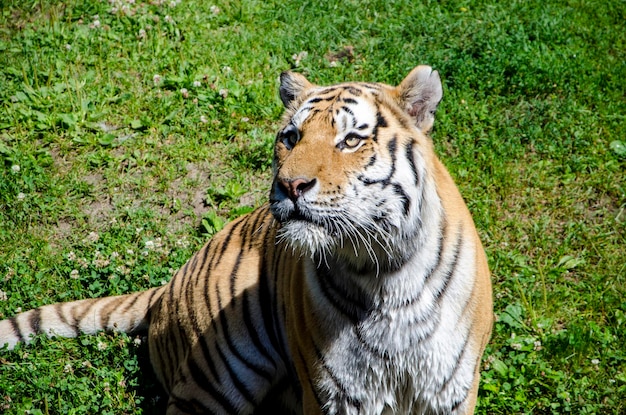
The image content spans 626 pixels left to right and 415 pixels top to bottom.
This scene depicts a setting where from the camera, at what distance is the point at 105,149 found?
18.2 ft

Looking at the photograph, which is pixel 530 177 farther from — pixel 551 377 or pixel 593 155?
pixel 551 377

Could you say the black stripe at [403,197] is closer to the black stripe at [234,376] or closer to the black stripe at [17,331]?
the black stripe at [234,376]

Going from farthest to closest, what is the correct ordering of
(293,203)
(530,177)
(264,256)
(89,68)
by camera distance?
(89,68)
(530,177)
(264,256)
(293,203)

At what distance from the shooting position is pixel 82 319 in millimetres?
4309

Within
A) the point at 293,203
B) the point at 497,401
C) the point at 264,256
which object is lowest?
the point at 497,401

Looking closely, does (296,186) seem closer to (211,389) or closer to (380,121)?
(380,121)

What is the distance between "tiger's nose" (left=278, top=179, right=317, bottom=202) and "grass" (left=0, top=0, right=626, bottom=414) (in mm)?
1994

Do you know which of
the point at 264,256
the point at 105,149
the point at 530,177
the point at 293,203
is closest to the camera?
the point at 293,203

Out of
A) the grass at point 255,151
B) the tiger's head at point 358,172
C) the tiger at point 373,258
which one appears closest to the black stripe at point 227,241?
the tiger at point 373,258

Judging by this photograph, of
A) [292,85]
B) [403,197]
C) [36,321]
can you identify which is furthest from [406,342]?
[36,321]

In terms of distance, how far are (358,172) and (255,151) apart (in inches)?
109

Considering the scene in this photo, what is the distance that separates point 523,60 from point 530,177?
108 cm

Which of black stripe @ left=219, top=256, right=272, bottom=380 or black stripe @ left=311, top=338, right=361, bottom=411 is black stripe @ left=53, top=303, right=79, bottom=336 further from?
black stripe @ left=311, top=338, right=361, bottom=411

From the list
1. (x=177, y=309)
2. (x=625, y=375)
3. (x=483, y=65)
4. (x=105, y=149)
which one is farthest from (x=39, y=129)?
(x=625, y=375)
